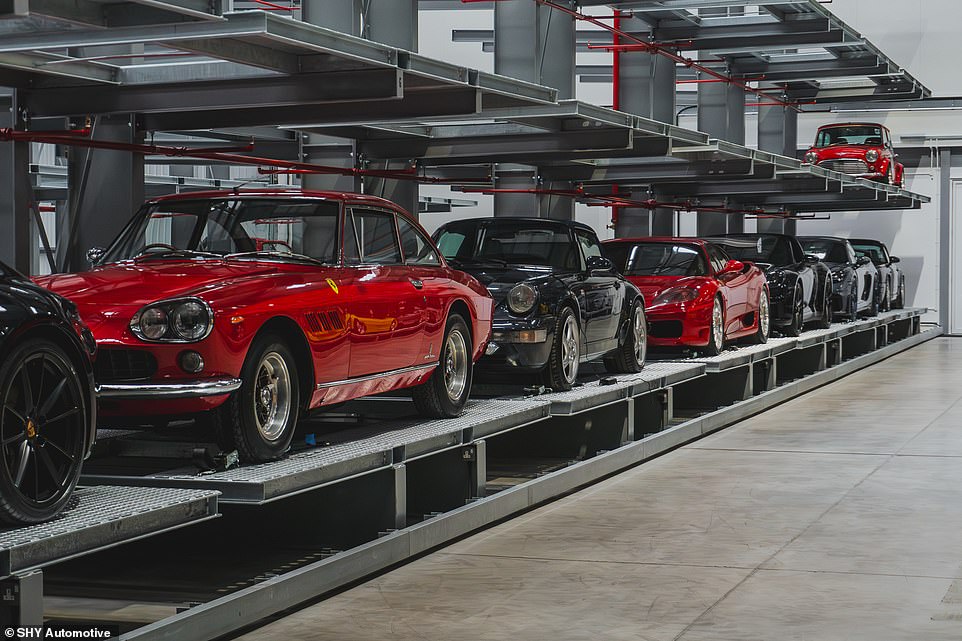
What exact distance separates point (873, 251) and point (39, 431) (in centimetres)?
2125

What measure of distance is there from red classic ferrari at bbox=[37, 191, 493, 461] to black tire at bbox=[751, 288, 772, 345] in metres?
7.18

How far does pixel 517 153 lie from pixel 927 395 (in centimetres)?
666

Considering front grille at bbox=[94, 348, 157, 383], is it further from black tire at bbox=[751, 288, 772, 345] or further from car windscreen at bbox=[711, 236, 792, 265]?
car windscreen at bbox=[711, 236, 792, 265]

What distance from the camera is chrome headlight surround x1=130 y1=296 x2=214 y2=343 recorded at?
5668mm

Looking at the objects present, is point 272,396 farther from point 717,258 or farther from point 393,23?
point 717,258

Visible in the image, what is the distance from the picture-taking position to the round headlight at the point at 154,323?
5672 millimetres

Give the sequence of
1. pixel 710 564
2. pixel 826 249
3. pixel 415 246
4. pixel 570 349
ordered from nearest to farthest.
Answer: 1. pixel 710 564
2. pixel 415 246
3. pixel 570 349
4. pixel 826 249

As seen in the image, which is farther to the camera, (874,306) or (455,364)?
(874,306)

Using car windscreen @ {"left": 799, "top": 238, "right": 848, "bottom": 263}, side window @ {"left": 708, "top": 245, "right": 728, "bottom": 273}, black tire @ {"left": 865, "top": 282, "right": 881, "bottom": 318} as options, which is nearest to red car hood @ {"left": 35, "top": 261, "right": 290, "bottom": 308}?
side window @ {"left": 708, "top": 245, "right": 728, "bottom": 273}

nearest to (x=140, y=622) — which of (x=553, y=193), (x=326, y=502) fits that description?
(x=326, y=502)

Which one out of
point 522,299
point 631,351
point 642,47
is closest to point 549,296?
point 522,299

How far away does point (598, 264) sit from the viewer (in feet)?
33.8

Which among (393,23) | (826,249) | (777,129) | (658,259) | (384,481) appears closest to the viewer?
(384,481)

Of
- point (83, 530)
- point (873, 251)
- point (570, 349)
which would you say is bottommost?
point (83, 530)
